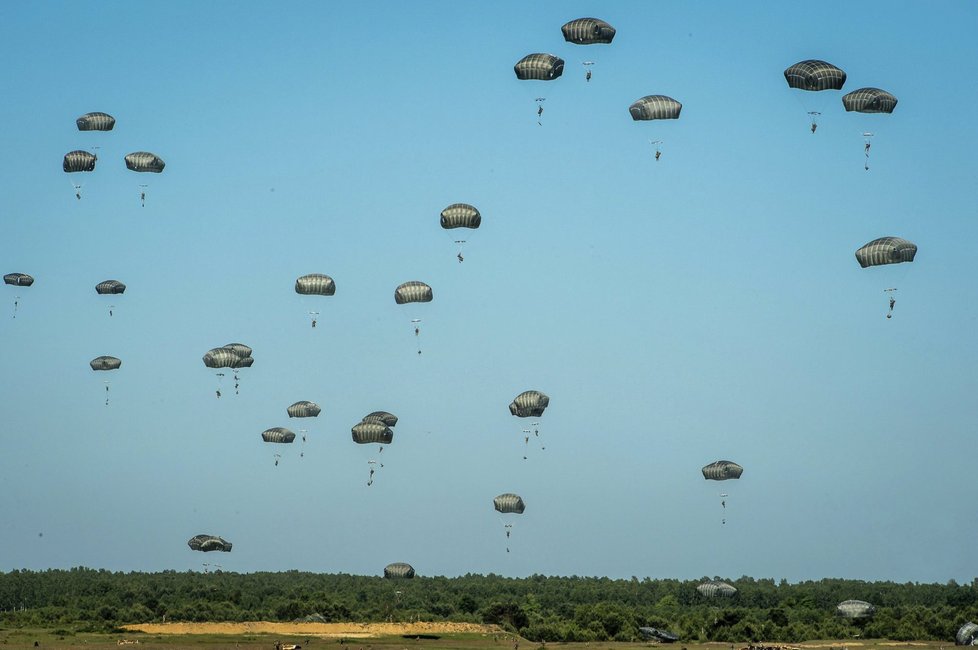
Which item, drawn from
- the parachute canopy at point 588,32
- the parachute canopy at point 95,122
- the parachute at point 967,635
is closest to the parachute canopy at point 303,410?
the parachute canopy at point 95,122

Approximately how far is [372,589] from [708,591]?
134 feet

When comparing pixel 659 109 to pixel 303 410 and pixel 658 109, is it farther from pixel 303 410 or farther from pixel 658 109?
pixel 303 410

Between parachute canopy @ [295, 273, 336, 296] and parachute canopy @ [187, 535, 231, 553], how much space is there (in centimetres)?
2705

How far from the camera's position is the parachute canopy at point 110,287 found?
130 meters

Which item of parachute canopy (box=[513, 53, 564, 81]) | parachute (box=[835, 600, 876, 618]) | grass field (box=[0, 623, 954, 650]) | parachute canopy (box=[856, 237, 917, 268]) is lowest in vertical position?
grass field (box=[0, 623, 954, 650])

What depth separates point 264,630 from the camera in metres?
121

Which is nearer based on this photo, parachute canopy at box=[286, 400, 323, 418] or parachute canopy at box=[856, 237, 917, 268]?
parachute canopy at box=[856, 237, 917, 268]

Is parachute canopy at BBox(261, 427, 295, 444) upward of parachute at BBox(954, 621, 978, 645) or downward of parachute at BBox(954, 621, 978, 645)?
upward

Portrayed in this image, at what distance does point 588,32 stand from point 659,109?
7.47 meters

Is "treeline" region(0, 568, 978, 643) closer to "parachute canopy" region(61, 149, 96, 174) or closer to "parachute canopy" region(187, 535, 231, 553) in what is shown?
"parachute canopy" region(187, 535, 231, 553)

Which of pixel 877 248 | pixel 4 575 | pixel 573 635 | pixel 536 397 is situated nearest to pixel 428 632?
→ pixel 573 635

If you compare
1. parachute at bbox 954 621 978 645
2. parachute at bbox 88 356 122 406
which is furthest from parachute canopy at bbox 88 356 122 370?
parachute at bbox 954 621 978 645

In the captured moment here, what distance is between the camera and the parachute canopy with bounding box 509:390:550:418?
12006 cm

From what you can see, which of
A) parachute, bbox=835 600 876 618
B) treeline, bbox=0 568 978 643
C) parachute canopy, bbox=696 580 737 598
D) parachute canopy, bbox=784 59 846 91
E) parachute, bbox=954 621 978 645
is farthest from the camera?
parachute canopy, bbox=696 580 737 598
